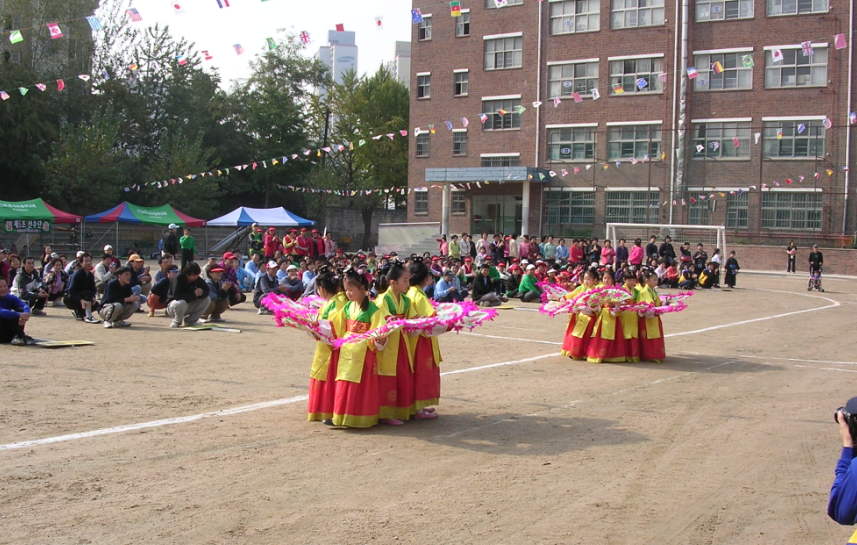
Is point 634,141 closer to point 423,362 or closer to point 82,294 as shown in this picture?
point 82,294

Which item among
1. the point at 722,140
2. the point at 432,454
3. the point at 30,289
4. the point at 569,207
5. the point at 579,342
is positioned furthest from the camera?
the point at 569,207

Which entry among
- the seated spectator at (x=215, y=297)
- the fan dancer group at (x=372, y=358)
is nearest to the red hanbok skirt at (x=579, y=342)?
the fan dancer group at (x=372, y=358)

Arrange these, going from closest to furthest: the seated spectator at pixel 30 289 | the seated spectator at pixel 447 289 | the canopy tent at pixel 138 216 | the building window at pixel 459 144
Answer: the seated spectator at pixel 30 289 → the seated spectator at pixel 447 289 → the canopy tent at pixel 138 216 → the building window at pixel 459 144

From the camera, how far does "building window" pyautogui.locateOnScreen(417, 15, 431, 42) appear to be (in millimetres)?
45594

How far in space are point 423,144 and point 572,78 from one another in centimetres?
941

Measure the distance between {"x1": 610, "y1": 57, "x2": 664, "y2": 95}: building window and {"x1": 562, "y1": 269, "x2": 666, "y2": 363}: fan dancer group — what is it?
95.5ft

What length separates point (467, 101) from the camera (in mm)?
44469

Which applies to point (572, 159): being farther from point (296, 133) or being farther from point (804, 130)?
point (296, 133)

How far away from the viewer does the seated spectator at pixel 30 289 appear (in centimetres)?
1605

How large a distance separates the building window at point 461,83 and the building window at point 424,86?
1704 millimetres

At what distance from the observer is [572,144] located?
138 feet

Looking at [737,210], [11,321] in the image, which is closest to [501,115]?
[737,210]

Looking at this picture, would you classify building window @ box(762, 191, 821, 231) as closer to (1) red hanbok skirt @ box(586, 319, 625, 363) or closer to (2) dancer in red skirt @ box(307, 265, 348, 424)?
(1) red hanbok skirt @ box(586, 319, 625, 363)

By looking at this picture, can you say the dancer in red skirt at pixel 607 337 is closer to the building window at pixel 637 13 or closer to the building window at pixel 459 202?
the building window at pixel 637 13
